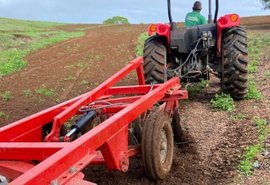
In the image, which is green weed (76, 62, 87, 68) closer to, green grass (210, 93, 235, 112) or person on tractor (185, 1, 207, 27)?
person on tractor (185, 1, 207, 27)

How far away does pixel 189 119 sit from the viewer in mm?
6875

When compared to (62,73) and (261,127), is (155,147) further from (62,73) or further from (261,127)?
(62,73)

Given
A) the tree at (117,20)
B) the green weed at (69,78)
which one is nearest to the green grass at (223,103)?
the green weed at (69,78)

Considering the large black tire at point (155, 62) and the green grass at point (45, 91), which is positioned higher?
the large black tire at point (155, 62)

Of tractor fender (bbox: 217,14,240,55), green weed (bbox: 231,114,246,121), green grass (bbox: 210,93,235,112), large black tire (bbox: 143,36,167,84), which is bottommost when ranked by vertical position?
green weed (bbox: 231,114,246,121)

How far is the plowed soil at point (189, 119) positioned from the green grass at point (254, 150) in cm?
7

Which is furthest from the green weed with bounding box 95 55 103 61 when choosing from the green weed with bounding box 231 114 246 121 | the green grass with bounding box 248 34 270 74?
the green weed with bounding box 231 114 246 121

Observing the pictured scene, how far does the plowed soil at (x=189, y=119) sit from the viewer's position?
188 inches

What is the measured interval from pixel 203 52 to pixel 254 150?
111 inches

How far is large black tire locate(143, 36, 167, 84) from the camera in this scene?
297 inches

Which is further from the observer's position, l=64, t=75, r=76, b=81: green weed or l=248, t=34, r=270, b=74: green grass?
l=64, t=75, r=76, b=81: green weed

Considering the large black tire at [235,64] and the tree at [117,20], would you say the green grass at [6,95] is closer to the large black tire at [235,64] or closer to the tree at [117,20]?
the large black tire at [235,64]

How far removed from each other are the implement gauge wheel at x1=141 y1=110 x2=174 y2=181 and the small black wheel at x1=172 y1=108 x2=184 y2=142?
95 cm

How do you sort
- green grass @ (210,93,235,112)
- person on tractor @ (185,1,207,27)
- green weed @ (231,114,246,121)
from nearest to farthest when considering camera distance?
1. green weed @ (231,114,246,121)
2. green grass @ (210,93,235,112)
3. person on tractor @ (185,1,207,27)
